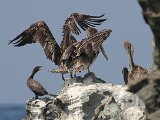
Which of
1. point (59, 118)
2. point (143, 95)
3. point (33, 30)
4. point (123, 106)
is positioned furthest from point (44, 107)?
point (143, 95)

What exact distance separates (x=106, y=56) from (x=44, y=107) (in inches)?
82.6

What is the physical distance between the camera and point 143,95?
252 inches

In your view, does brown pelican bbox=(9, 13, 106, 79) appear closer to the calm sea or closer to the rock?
the rock

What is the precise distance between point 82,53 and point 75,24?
157 cm

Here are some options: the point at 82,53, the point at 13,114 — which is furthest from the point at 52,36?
the point at 13,114

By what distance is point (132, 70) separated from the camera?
11.6 metres

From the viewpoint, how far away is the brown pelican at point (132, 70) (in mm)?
11312

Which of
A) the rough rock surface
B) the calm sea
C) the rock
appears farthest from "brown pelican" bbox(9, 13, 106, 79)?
the calm sea

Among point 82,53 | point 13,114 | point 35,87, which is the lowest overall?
point 13,114

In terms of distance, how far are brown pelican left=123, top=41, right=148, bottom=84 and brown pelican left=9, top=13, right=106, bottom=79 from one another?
54.9 inches

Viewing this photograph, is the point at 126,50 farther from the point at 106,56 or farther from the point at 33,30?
the point at 33,30

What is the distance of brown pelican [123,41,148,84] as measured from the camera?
445 inches

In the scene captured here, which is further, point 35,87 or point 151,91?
point 35,87

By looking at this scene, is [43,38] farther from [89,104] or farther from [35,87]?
[89,104]
